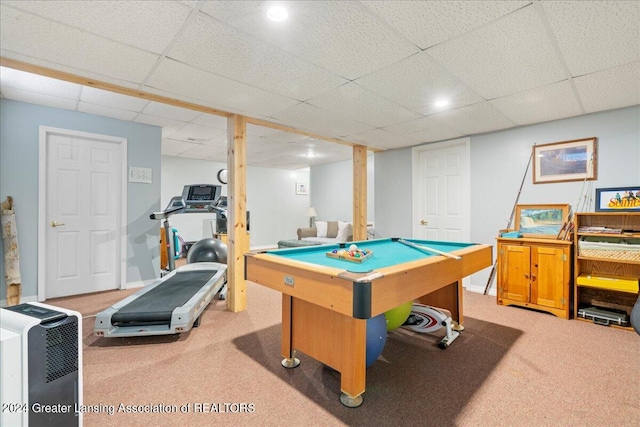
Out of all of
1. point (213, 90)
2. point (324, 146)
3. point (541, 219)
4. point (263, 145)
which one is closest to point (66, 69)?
point (213, 90)

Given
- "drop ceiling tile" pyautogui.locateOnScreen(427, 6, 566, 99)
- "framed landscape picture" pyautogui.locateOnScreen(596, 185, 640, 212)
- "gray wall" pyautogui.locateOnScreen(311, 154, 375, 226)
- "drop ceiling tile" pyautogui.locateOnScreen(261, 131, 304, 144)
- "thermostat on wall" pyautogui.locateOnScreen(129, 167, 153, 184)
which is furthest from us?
"gray wall" pyautogui.locateOnScreen(311, 154, 375, 226)

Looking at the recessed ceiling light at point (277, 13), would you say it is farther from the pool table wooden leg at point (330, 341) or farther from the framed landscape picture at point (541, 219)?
the framed landscape picture at point (541, 219)

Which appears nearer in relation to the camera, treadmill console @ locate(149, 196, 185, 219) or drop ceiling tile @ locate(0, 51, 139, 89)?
drop ceiling tile @ locate(0, 51, 139, 89)

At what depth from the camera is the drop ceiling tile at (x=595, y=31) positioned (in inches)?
63.4

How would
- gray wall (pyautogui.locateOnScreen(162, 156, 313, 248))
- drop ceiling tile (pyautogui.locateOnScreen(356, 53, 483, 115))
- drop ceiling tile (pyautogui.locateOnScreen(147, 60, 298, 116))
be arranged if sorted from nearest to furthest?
drop ceiling tile (pyautogui.locateOnScreen(356, 53, 483, 115)), drop ceiling tile (pyautogui.locateOnScreen(147, 60, 298, 116)), gray wall (pyautogui.locateOnScreen(162, 156, 313, 248))

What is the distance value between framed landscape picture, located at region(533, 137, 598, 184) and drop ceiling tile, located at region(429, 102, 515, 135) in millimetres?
526

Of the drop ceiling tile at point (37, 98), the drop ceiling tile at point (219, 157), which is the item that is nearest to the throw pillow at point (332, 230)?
the drop ceiling tile at point (219, 157)

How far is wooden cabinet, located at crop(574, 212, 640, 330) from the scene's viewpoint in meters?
2.88

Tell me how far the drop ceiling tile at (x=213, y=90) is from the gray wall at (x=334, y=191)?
3973 mm

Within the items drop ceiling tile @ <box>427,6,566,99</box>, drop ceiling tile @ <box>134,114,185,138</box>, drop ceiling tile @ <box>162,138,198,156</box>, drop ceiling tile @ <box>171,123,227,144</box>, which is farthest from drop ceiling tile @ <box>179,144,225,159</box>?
drop ceiling tile @ <box>427,6,566,99</box>

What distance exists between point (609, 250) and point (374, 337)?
8.87 ft

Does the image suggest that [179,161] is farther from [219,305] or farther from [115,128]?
[219,305]

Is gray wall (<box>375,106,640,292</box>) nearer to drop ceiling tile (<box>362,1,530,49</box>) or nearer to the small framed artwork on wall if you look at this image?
drop ceiling tile (<box>362,1,530,49</box>)

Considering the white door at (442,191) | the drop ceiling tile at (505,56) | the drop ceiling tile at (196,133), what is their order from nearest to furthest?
1. the drop ceiling tile at (505,56)
2. the drop ceiling tile at (196,133)
3. the white door at (442,191)
